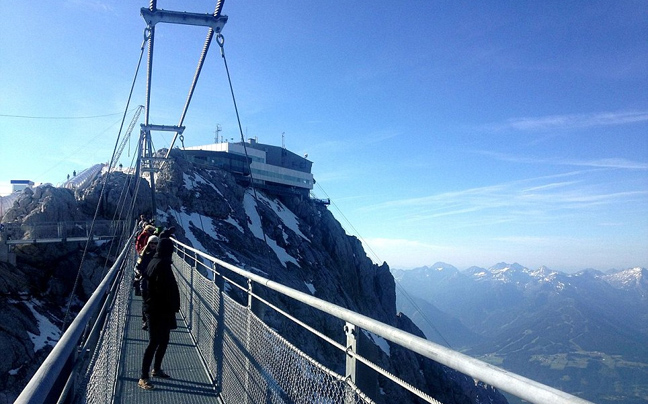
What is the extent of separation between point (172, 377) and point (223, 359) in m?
1.26

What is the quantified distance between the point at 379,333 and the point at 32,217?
106ft

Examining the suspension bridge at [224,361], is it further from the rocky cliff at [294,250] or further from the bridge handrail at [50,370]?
the rocky cliff at [294,250]

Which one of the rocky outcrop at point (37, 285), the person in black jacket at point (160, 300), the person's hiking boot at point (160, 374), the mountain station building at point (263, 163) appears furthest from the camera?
the mountain station building at point (263, 163)

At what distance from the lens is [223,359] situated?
596 centimetres

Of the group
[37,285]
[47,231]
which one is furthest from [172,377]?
[47,231]

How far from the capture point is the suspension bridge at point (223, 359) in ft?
5.94

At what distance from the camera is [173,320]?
6.44 metres

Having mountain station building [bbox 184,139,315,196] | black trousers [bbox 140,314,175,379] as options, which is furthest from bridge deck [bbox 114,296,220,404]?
mountain station building [bbox 184,139,315,196]

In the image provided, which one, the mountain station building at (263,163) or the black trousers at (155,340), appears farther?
the mountain station building at (263,163)

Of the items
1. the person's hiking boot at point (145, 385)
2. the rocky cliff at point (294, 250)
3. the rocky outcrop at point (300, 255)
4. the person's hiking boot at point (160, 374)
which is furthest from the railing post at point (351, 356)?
the rocky cliff at point (294, 250)

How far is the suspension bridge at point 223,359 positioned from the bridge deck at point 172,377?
15 mm

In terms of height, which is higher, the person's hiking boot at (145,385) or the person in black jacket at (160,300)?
the person in black jacket at (160,300)

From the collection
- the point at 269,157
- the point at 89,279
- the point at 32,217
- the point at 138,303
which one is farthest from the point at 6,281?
the point at 269,157

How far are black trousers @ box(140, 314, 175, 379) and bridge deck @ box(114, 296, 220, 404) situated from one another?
30cm
